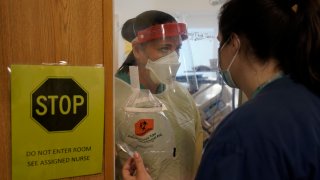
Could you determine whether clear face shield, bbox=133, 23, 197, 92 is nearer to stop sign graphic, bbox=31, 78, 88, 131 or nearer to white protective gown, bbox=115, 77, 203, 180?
white protective gown, bbox=115, 77, 203, 180

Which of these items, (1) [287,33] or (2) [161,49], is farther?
(2) [161,49]

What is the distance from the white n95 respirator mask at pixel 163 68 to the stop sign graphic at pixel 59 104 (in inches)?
17.1

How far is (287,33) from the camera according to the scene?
76cm

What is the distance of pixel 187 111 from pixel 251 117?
0.58 m

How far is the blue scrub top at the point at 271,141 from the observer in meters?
0.65

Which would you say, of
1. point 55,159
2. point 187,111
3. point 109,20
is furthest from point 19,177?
point 187,111

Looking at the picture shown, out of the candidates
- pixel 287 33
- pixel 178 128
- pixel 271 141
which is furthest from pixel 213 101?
pixel 271 141

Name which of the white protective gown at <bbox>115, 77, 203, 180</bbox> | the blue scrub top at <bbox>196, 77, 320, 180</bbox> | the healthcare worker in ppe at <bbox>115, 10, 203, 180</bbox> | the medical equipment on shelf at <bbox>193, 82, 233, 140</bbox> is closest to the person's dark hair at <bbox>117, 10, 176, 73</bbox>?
the healthcare worker in ppe at <bbox>115, 10, 203, 180</bbox>

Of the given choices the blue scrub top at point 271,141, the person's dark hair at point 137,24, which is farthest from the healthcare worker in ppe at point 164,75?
the blue scrub top at point 271,141

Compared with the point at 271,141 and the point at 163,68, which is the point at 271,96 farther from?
the point at 163,68

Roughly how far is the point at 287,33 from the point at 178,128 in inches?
21.3

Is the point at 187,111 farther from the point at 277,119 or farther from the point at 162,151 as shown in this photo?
the point at 277,119

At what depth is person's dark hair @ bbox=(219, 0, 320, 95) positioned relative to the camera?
0.73m

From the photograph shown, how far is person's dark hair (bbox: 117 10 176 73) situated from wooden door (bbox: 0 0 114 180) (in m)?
0.38
